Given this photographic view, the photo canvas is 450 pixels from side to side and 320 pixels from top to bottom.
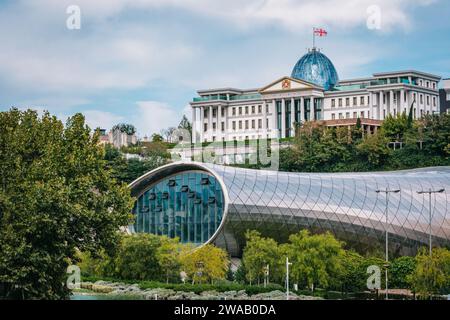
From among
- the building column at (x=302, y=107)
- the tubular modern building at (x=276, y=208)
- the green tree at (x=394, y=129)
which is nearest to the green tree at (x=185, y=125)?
the building column at (x=302, y=107)

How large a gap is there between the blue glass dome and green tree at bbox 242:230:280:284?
92054 mm

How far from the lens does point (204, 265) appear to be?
207 feet

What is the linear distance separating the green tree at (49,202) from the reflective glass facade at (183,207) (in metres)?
22.8

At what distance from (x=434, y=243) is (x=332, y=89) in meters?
78.7

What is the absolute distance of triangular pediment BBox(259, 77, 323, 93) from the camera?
148500 millimetres

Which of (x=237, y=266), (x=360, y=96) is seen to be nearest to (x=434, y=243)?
(x=237, y=266)

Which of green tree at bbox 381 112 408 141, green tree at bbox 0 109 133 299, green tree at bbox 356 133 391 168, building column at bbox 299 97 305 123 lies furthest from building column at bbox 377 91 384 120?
green tree at bbox 0 109 133 299

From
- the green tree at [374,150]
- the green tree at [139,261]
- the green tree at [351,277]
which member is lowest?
the green tree at [351,277]

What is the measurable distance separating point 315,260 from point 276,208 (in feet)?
39.2

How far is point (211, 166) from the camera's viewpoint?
74.0m

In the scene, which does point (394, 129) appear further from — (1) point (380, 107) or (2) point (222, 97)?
(2) point (222, 97)

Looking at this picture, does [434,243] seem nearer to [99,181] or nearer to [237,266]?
[237,266]

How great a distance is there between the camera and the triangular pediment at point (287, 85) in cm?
14850

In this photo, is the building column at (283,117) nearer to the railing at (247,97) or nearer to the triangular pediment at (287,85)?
the triangular pediment at (287,85)
